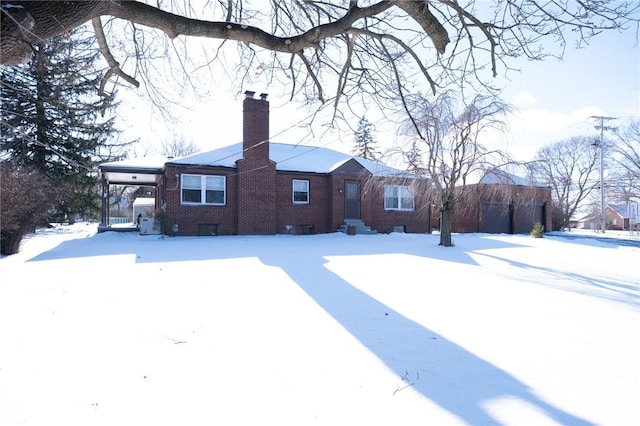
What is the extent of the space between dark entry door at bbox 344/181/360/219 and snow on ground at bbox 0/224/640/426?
12941mm

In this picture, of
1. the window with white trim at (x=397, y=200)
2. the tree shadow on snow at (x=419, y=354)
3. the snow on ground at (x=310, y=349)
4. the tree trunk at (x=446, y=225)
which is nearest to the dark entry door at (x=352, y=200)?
the window with white trim at (x=397, y=200)

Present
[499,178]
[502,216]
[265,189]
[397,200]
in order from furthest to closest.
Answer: [502,216] → [397,200] → [265,189] → [499,178]

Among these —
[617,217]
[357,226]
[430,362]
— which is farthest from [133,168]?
[617,217]

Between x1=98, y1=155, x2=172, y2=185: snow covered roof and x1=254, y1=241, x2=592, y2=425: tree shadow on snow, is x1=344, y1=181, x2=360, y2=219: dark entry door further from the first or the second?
x1=254, y1=241, x2=592, y2=425: tree shadow on snow

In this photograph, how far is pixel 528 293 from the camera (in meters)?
6.58

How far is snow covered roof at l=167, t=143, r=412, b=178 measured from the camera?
16641 mm

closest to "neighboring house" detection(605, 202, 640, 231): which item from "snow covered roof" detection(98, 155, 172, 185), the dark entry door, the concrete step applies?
the concrete step

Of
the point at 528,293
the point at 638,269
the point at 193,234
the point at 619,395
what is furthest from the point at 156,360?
the point at 193,234

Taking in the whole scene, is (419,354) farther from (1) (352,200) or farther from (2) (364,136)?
(1) (352,200)

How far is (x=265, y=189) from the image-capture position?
18.5m

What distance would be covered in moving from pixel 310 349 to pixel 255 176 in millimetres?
15263

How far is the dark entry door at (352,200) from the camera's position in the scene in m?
20.7

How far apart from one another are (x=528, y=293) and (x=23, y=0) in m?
7.71

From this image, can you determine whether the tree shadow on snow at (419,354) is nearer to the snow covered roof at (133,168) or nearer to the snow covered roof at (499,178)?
the snow covered roof at (499,178)
